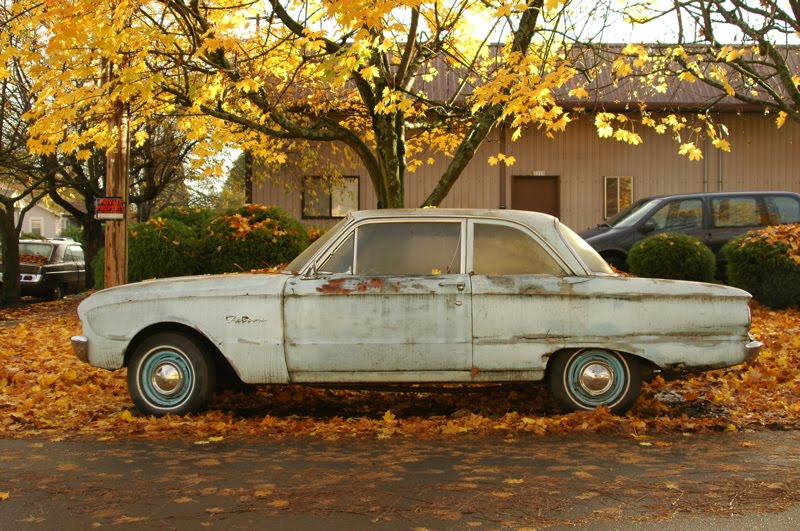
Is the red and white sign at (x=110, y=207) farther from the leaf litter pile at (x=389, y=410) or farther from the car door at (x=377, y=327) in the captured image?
the car door at (x=377, y=327)

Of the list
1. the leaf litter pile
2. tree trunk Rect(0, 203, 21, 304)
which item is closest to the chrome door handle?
the leaf litter pile

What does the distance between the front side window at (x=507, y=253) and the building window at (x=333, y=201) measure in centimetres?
1535

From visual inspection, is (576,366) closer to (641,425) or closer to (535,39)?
(641,425)

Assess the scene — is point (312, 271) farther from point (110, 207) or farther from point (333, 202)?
point (333, 202)

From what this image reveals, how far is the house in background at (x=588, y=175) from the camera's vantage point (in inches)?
859

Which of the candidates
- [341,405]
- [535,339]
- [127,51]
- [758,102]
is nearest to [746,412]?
[535,339]

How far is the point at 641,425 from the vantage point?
620 centimetres

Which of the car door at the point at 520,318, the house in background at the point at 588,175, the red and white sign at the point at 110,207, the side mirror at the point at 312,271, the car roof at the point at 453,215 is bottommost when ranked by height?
the car door at the point at 520,318

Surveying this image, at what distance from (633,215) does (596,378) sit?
356 inches

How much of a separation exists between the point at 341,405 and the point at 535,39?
27.7 feet

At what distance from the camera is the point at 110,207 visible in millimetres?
12305

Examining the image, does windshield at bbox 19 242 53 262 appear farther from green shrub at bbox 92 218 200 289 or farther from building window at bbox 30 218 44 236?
building window at bbox 30 218 44 236

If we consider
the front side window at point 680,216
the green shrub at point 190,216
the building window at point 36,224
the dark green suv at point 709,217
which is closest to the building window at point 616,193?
the dark green suv at point 709,217

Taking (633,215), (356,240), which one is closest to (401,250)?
(356,240)
